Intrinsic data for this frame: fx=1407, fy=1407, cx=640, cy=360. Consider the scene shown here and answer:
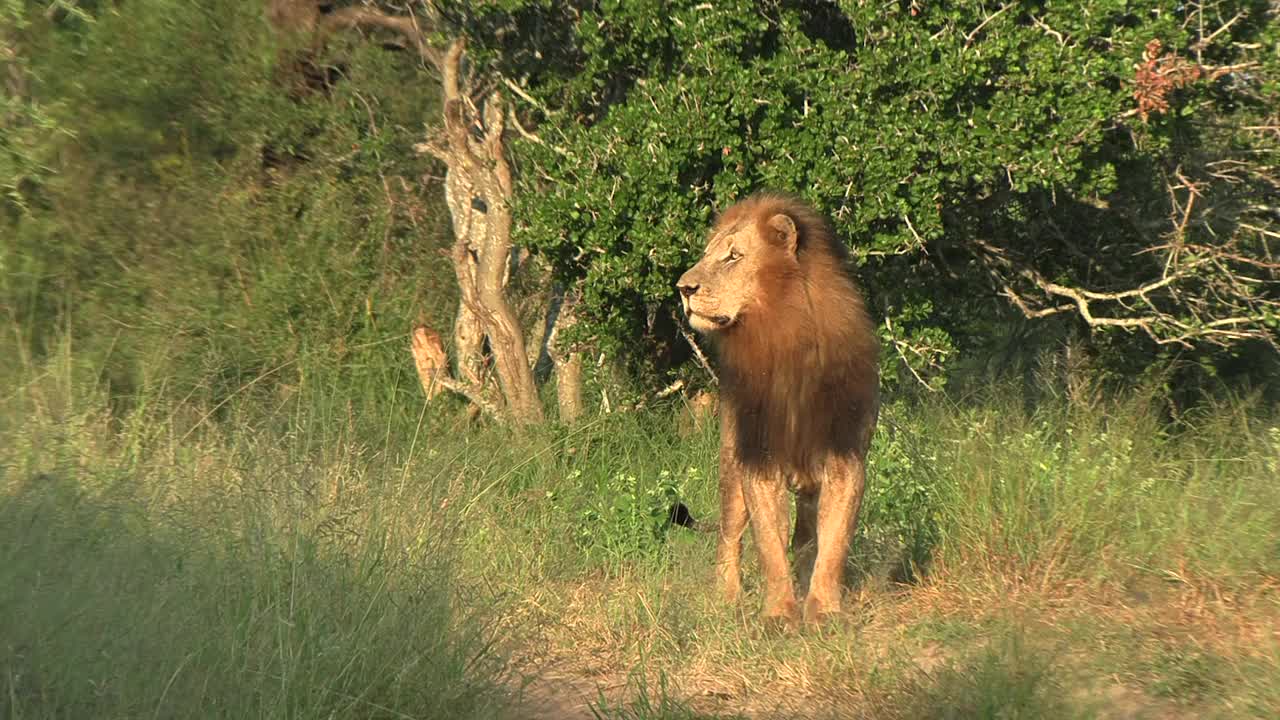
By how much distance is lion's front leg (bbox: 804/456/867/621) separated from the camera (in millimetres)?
5312

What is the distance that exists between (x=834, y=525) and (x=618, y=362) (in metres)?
3.56

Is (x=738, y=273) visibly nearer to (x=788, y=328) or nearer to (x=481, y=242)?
(x=788, y=328)

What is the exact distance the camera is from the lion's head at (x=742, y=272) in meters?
5.39

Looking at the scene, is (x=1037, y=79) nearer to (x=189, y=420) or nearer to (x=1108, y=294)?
(x=1108, y=294)

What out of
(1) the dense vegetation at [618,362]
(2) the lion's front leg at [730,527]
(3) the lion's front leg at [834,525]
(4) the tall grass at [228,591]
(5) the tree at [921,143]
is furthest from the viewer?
(5) the tree at [921,143]

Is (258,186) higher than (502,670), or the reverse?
(258,186)

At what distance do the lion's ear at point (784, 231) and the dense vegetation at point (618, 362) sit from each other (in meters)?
1.43

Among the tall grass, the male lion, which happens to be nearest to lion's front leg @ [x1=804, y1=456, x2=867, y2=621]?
the male lion

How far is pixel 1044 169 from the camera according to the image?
672cm

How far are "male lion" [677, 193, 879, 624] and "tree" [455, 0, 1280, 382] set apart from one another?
59.6 inches

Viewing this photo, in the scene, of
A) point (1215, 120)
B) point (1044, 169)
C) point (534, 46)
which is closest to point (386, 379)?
point (534, 46)

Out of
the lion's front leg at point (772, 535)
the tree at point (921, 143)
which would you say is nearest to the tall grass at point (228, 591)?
the lion's front leg at point (772, 535)

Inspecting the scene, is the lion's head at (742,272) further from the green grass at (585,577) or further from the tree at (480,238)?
the tree at (480,238)

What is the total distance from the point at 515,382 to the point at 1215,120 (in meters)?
4.51
